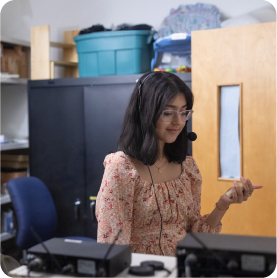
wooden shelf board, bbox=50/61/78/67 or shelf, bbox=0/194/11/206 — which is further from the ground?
wooden shelf board, bbox=50/61/78/67

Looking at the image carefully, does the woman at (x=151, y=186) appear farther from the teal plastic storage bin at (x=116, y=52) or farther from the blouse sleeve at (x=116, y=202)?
the teal plastic storage bin at (x=116, y=52)

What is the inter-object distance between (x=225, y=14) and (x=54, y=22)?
1.27 metres

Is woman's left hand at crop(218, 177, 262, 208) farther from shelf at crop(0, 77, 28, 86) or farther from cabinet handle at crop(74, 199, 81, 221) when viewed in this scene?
shelf at crop(0, 77, 28, 86)

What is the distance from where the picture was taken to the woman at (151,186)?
1.29 meters

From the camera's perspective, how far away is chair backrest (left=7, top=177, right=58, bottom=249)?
7.97 feet

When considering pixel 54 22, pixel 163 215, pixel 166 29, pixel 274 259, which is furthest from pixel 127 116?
pixel 54 22

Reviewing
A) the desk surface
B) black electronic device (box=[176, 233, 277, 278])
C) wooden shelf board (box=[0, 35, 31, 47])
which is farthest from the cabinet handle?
black electronic device (box=[176, 233, 277, 278])

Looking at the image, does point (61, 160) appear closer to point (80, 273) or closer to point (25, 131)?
point (25, 131)

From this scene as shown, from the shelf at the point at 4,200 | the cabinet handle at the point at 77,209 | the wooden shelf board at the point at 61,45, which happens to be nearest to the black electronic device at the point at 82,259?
the cabinet handle at the point at 77,209

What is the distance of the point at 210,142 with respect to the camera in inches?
94.8

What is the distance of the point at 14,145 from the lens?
3.12 m

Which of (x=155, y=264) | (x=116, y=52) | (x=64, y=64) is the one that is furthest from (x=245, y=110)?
(x=155, y=264)

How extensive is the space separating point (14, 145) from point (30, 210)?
772 mm

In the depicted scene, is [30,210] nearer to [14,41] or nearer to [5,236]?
[5,236]
